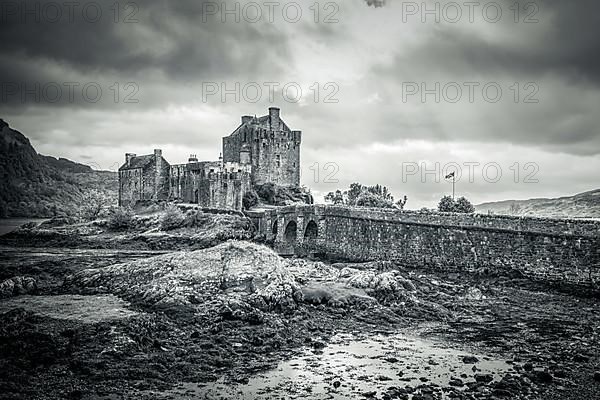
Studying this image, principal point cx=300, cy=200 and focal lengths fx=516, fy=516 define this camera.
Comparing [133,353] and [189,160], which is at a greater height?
[189,160]

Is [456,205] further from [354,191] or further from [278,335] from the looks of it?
[278,335]

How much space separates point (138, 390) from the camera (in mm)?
11867

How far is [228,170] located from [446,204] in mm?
20877

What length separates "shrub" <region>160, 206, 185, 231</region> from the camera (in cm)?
4556

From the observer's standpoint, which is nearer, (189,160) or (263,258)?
(263,258)

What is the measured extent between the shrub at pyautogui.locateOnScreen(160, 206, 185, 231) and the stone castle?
3.33 metres

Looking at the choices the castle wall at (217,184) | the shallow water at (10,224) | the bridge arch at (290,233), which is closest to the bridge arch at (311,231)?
the bridge arch at (290,233)

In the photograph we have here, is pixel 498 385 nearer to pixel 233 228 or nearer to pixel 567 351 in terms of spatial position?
pixel 567 351

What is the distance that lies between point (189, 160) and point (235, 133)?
687cm

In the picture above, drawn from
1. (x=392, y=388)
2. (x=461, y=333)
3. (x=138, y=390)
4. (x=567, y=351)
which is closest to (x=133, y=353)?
(x=138, y=390)

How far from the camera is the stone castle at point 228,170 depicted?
5009 centimetres

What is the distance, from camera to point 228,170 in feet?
166

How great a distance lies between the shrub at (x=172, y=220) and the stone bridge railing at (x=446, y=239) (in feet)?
28.0

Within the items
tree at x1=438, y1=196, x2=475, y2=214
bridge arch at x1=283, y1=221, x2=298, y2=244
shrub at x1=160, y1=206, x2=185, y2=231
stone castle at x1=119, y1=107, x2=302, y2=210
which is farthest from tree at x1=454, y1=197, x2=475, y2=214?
shrub at x1=160, y1=206, x2=185, y2=231
